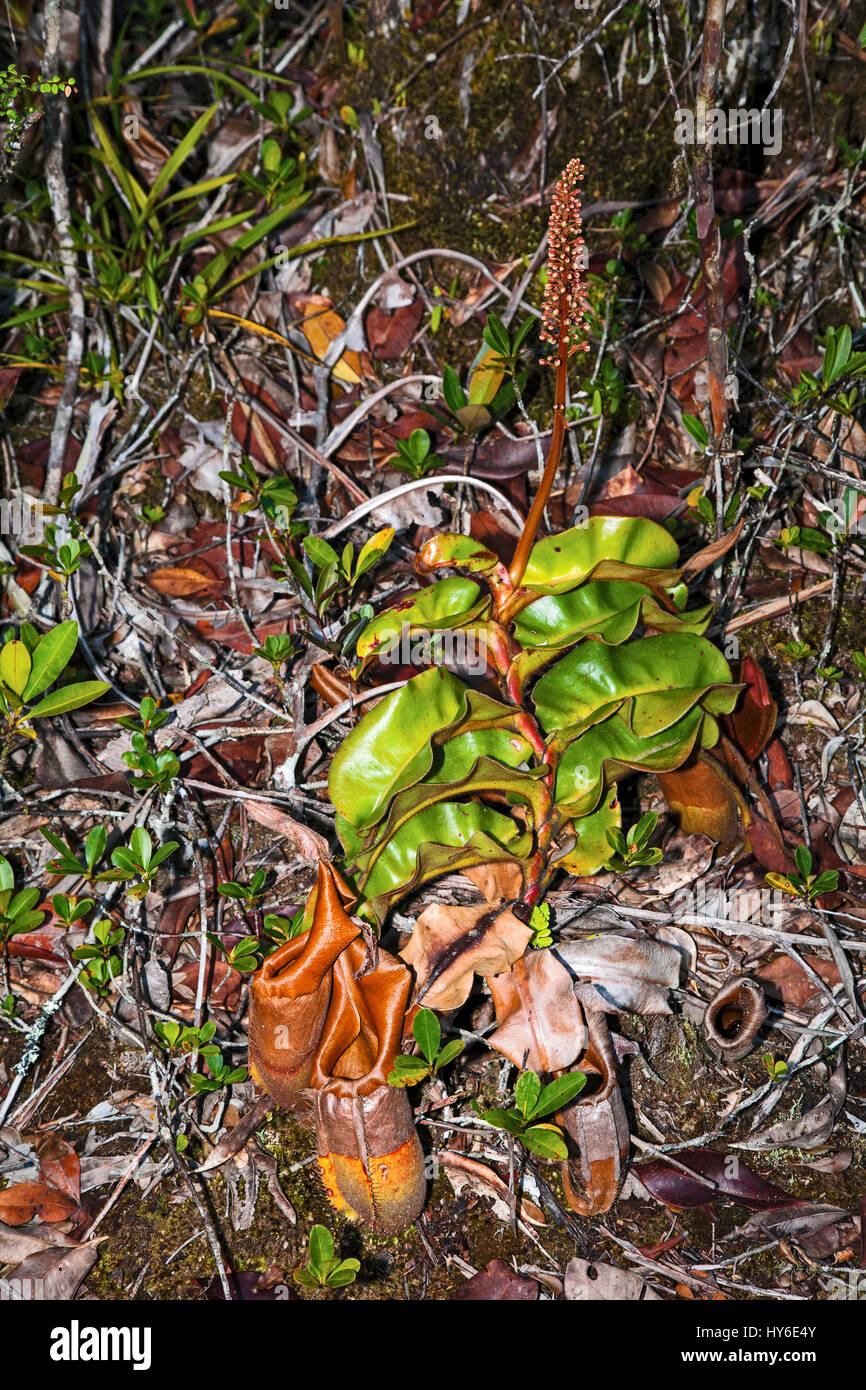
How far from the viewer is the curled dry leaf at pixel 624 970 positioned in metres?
1.86

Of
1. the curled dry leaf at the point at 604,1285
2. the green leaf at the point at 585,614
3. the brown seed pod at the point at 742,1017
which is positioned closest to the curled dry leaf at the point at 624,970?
the brown seed pod at the point at 742,1017

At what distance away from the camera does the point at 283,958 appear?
1.65 m

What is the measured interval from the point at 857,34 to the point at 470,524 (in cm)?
181

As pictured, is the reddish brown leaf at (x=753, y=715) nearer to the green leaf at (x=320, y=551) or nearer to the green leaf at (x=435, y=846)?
the green leaf at (x=435, y=846)

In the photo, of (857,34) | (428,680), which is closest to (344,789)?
(428,680)

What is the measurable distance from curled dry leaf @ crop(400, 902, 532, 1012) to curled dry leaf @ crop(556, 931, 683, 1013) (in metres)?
0.14

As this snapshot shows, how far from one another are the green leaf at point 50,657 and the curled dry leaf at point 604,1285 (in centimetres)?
142

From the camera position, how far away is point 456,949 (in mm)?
1782

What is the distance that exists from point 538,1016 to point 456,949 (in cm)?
19

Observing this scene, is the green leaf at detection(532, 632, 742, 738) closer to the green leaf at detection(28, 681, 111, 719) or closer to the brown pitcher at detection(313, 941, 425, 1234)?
the brown pitcher at detection(313, 941, 425, 1234)

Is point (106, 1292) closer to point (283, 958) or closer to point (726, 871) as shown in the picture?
point (283, 958)

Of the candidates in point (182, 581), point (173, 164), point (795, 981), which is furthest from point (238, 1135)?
point (173, 164)

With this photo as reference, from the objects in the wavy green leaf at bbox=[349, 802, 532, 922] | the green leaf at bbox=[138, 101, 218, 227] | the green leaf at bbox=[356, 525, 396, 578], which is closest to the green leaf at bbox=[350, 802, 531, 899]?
the wavy green leaf at bbox=[349, 802, 532, 922]

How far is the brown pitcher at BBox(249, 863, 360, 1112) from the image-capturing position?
63.9 inches
